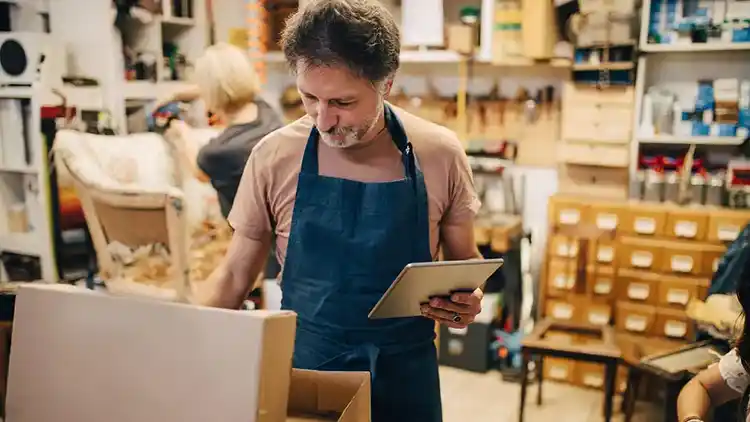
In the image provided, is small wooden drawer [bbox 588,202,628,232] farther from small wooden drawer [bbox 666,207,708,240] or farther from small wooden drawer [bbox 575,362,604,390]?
small wooden drawer [bbox 575,362,604,390]

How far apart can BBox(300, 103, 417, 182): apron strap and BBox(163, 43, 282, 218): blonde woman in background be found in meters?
1.18

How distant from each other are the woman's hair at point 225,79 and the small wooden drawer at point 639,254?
1.91 meters

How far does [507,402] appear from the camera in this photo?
3.27 meters

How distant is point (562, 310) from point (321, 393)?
268 centimetres

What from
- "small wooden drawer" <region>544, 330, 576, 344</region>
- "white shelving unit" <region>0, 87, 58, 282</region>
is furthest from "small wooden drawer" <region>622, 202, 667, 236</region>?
"white shelving unit" <region>0, 87, 58, 282</region>

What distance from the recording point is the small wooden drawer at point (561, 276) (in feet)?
11.1

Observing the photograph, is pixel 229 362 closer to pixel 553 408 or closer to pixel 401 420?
pixel 401 420

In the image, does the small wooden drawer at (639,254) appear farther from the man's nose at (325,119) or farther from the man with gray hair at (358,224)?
the man's nose at (325,119)

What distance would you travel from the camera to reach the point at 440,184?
1366 mm

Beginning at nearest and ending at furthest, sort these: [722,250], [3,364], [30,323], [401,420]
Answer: [30,323], [3,364], [401,420], [722,250]

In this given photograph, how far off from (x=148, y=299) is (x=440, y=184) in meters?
0.69

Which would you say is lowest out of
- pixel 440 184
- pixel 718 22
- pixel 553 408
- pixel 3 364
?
pixel 553 408

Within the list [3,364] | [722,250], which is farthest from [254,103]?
[722,250]

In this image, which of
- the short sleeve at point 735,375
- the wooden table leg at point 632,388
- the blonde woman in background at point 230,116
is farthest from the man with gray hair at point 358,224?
the wooden table leg at point 632,388
